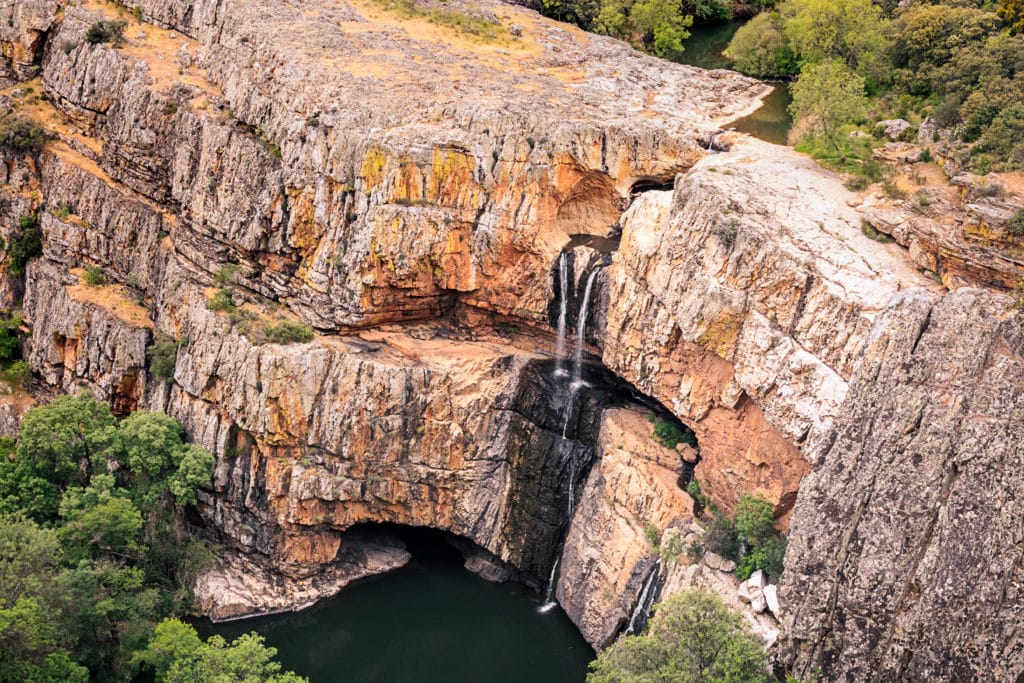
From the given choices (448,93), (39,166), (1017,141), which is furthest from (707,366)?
(39,166)

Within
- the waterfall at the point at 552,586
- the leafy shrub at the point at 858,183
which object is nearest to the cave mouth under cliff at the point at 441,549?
the waterfall at the point at 552,586

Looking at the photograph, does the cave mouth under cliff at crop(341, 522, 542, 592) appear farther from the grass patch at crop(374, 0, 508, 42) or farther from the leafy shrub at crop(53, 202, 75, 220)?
the grass patch at crop(374, 0, 508, 42)

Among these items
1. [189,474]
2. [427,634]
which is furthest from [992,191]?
[189,474]

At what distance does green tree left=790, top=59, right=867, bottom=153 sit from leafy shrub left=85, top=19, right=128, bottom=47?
30.7m

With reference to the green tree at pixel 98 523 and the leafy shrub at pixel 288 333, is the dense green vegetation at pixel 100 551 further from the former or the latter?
the leafy shrub at pixel 288 333

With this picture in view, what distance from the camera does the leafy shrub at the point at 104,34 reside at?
47250mm

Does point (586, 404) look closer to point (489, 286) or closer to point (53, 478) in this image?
point (489, 286)

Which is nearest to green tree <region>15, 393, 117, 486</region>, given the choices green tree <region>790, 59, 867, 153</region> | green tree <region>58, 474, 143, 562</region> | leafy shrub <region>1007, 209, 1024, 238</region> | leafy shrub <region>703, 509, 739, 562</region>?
green tree <region>58, 474, 143, 562</region>

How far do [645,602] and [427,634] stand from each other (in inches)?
369

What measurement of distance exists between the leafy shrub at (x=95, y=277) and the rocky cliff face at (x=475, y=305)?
0.33 metres

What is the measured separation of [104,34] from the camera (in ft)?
156

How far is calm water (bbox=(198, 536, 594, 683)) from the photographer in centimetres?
3791

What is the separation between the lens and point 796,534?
29016 mm

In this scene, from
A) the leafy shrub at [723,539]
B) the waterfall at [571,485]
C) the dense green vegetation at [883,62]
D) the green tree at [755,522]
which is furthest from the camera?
the waterfall at [571,485]
